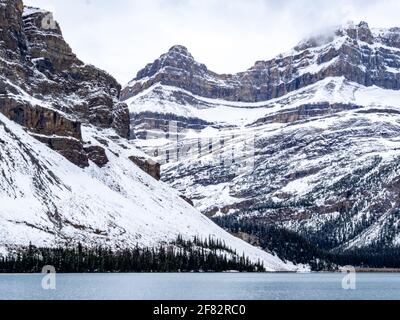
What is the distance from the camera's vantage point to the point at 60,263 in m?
200

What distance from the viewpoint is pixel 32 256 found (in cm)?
19700
